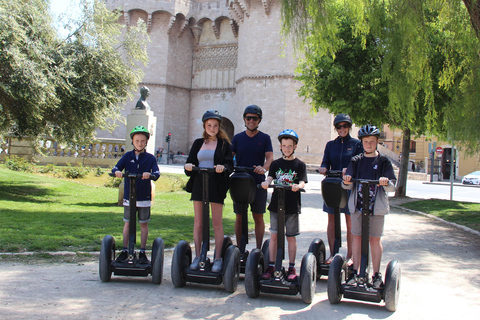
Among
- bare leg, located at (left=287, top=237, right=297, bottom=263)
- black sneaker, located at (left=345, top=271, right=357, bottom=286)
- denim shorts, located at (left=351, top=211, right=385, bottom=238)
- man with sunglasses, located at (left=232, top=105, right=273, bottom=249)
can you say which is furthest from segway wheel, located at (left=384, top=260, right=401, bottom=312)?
man with sunglasses, located at (left=232, top=105, right=273, bottom=249)

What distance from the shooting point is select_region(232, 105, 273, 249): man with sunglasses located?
5.43 meters

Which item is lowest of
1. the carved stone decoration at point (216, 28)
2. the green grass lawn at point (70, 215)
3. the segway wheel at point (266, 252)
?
the green grass lawn at point (70, 215)

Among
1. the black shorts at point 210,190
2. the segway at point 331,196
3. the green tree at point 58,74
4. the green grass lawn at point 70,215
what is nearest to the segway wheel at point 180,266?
the black shorts at point 210,190

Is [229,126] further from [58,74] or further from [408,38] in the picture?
[408,38]

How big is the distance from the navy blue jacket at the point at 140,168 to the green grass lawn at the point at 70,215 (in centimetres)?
182

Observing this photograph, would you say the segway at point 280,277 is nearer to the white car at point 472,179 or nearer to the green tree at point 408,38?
the green tree at point 408,38

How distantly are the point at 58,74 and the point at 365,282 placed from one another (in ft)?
34.9

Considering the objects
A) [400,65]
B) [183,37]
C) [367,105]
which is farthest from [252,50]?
[400,65]

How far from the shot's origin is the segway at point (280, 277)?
4.37 meters

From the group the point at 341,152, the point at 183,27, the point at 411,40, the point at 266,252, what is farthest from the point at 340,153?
the point at 183,27

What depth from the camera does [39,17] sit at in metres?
12.4

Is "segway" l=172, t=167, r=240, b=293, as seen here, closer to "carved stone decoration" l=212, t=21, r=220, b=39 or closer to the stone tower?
the stone tower

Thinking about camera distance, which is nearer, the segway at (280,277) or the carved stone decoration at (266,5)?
the segway at (280,277)

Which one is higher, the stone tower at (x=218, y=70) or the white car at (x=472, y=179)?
the stone tower at (x=218, y=70)
